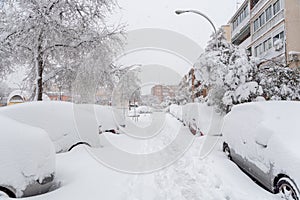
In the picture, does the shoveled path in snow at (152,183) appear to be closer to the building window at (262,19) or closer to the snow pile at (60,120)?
the snow pile at (60,120)

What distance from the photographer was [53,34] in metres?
9.71

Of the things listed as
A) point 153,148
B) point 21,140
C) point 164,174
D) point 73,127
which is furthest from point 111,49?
point 21,140

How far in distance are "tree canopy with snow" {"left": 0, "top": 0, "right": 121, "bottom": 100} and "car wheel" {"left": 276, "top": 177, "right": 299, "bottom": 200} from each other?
925 cm

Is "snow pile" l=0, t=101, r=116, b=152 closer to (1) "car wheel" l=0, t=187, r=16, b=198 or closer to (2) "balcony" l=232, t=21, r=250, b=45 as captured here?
(1) "car wheel" l=0, t=187, r=16, b=198

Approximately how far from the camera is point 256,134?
4824 mm

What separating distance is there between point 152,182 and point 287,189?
8.66 feet

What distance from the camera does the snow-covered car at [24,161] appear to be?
10.9 feet

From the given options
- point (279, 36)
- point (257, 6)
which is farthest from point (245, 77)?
point (257, 6)

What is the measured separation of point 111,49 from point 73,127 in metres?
6.28

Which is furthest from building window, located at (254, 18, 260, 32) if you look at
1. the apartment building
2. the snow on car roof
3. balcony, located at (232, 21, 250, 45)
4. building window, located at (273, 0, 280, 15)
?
the snow on car roof

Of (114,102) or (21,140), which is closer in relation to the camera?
(21,140)

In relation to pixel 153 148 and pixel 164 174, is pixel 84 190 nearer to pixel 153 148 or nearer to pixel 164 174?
pixel 164 174

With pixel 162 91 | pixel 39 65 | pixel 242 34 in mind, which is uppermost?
pixel 242 34

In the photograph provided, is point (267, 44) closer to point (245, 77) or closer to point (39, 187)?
point (245, 77)
